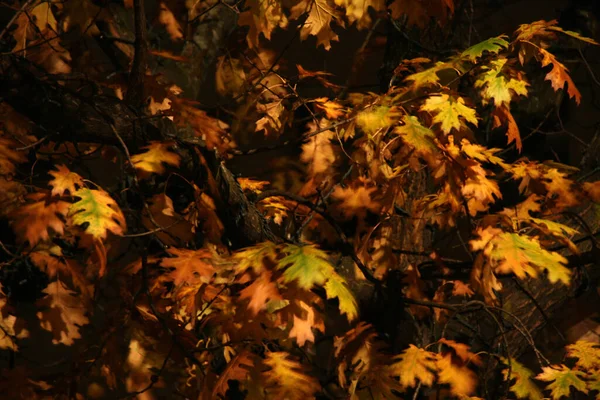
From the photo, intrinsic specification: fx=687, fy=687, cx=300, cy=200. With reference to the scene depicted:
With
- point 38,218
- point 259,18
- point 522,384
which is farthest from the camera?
point 522,384

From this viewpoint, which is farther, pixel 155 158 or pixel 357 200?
pixel 357 200

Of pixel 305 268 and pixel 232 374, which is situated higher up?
pixel 305 268

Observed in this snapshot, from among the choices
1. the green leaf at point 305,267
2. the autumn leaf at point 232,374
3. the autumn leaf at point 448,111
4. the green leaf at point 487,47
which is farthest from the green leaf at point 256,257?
the green leaf at point 487,47

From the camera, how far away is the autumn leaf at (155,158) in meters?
2.54

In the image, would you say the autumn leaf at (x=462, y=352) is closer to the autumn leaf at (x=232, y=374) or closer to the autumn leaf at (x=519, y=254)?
the autumn leaf at (x=519, y=254)

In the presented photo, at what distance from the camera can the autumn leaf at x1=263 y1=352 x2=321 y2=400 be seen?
2462mm

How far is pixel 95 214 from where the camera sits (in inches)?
86.0

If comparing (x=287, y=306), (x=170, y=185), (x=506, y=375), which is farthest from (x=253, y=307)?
(x=506, y=375)

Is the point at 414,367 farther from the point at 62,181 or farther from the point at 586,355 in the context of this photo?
the point at 62,181

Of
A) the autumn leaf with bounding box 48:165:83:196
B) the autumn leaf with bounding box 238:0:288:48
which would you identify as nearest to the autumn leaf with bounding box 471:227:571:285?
the autumn leaf with bounding box 238:0:288:48

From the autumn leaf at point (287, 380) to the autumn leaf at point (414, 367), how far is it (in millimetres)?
463

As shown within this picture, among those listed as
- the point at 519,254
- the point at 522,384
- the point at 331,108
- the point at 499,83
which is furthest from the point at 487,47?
the point at 522,384

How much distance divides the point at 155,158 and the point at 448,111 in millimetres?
1100

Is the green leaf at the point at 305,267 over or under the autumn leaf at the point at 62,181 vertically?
under
